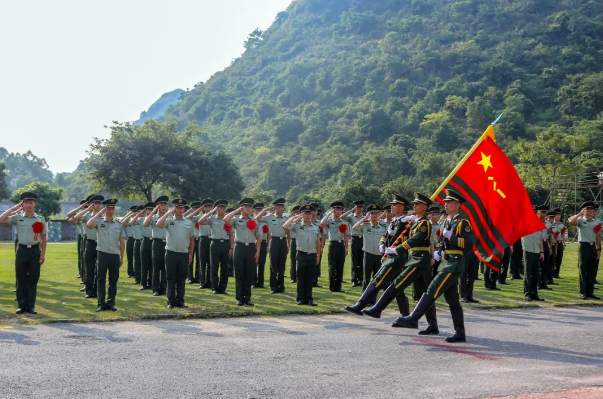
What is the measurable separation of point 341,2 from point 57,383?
577 ft

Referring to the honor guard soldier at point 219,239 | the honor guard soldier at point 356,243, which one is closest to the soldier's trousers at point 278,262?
the honor guard soldier at point 219,239

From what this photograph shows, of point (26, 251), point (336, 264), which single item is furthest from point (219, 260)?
point (26, 251)

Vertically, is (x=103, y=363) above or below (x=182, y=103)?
below

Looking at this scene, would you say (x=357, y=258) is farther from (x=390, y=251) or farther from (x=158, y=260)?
(x=390, y=251)

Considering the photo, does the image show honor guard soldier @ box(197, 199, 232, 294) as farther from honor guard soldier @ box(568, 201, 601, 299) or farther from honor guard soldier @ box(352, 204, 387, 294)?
honor guard soldier @ box(568, 201, 601, 299)

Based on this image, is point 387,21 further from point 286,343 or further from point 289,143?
point 286,343

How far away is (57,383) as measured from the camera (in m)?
6.71

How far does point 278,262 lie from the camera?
16.1m

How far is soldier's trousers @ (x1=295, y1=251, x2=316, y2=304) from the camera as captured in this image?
43.4 feet

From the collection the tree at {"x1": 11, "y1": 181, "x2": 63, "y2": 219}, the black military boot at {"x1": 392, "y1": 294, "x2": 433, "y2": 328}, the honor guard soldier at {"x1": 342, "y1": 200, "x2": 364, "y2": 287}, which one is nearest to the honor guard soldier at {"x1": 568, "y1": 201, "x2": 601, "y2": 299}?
the honor guard soldier at {"x1": 342, "y1": 200, "x2": 364, "y2": 287}

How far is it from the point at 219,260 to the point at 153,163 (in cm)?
3907

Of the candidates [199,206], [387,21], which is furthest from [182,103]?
[199,206]

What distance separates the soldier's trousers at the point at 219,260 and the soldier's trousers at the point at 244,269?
132 cm

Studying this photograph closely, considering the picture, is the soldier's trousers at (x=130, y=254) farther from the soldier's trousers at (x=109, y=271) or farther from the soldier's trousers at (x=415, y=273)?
the soldier's trousers at (x=415, y=273)
